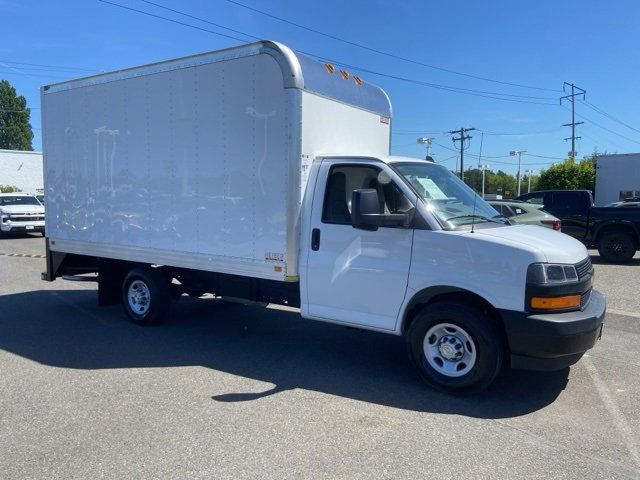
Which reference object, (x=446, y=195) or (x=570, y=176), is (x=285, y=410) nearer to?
(x=446, y=195)

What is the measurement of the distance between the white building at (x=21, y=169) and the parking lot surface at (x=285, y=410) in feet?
111

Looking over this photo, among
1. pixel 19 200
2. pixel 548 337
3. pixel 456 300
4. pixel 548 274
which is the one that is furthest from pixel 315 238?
pixel 19 200

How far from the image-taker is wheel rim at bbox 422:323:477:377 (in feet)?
15.4

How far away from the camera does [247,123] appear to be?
5617mm

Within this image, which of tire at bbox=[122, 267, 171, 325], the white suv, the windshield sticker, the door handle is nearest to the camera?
the windshield sticker

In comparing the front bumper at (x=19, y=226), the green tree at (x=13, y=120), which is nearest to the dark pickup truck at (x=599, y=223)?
the front bumper at (x=19, y=226)

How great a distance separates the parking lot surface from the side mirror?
157 centimetres

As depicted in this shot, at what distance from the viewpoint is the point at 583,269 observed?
4.67m

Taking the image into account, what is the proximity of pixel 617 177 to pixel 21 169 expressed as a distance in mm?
38285

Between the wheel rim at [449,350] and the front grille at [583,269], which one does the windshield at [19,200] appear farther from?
the front grille at [583,269]

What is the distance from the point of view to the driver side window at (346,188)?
5137mm

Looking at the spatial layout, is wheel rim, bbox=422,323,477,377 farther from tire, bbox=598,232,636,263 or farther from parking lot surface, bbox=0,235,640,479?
tire, bbox=598,232,636,263

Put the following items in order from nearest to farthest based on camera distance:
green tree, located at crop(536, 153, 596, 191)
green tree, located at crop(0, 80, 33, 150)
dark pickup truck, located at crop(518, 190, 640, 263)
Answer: dark pickup truck, located at crop(518, 190, 640, 263) → green tree, located at crop(536, 153, 596, 191) → green tree, located at crop(0, 80, 33, 150)

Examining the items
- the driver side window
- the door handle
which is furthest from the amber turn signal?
the door handle
